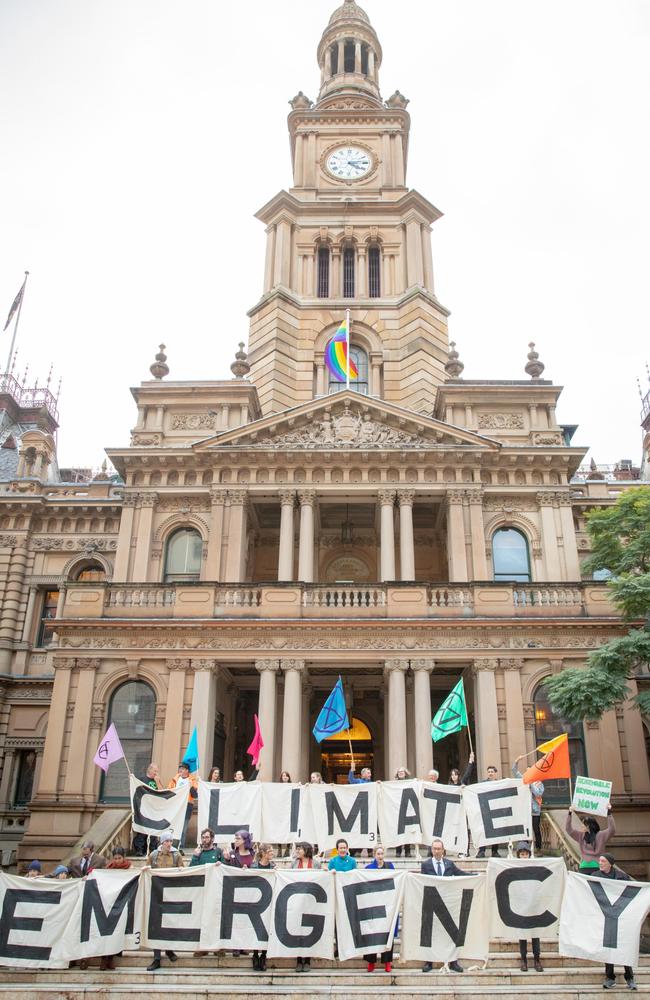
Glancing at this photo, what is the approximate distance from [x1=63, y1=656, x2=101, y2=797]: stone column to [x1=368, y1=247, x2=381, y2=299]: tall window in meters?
22.3

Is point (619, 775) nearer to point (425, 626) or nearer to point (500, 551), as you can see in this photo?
point (425, 626)

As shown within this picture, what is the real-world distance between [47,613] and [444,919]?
26739 millimetres

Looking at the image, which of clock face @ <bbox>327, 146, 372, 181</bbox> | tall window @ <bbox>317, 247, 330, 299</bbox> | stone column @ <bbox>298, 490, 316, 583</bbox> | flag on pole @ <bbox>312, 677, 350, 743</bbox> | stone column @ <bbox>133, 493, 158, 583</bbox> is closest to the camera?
flag on pole @ <bbox>312, 677, 350, 743</bbox>

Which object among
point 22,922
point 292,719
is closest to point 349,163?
point 292,719

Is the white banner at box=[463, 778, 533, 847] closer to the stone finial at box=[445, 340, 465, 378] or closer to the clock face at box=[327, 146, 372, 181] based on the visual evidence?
the stone finial at box=[445, 340, 465, 378]

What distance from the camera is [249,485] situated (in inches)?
1211

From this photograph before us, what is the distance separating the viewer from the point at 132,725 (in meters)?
26.3

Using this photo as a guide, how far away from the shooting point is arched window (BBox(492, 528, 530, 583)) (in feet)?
100

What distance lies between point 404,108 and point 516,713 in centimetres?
3363

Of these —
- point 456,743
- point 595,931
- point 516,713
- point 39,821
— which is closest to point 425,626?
point 516,713

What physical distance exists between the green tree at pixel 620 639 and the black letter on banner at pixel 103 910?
13.0 meters

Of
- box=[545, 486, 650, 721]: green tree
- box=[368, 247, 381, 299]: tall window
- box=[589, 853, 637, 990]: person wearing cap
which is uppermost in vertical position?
box=[368, 247, 381, 299]: tall window

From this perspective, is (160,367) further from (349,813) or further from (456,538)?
(349,813)

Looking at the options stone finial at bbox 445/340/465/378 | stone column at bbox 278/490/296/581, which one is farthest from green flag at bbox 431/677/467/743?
stone finial at bbox 445/340/465/378
